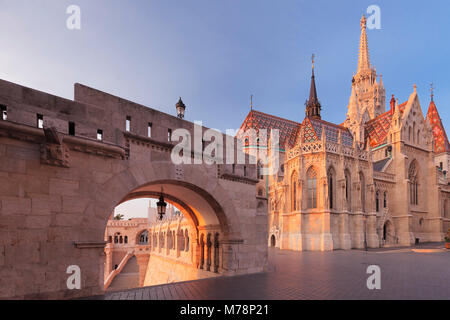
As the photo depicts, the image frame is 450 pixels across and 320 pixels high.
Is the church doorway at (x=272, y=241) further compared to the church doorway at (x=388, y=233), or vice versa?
the church doorway at (x=388, y=233)

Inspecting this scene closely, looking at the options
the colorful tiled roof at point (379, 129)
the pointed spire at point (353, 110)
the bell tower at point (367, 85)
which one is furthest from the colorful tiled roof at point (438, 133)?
the colorful tiled roof at point (379, 129)

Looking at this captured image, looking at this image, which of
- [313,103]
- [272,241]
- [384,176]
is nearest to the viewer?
[272,241]

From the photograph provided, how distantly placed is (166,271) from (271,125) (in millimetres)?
25563

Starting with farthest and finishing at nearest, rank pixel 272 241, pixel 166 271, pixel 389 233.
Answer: pixel 389 233, pixel 272 241, pixel 166 271

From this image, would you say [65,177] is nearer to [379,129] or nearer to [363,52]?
[379,129]

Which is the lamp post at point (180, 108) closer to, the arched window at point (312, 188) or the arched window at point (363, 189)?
the arched window at point (312, 188)

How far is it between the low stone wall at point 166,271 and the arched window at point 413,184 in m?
32.8

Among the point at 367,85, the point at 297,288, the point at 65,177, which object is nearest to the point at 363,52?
the point at 367,85

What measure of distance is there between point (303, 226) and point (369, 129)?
2350 centimetres

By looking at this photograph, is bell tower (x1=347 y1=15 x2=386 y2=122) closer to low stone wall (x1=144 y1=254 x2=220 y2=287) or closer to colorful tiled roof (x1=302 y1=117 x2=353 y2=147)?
colorful tiled roof (x1=302 y1=117 x2=353 y2=147)

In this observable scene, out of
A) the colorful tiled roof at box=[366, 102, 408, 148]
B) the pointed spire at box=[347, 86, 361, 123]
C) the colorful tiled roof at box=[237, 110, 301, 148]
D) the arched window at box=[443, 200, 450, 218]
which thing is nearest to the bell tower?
the pointed spire at box=[347, 86, 361, 123]

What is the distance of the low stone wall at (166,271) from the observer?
20142 millimetres

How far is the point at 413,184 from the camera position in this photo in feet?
127

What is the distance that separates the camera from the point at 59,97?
7262 millimetres
